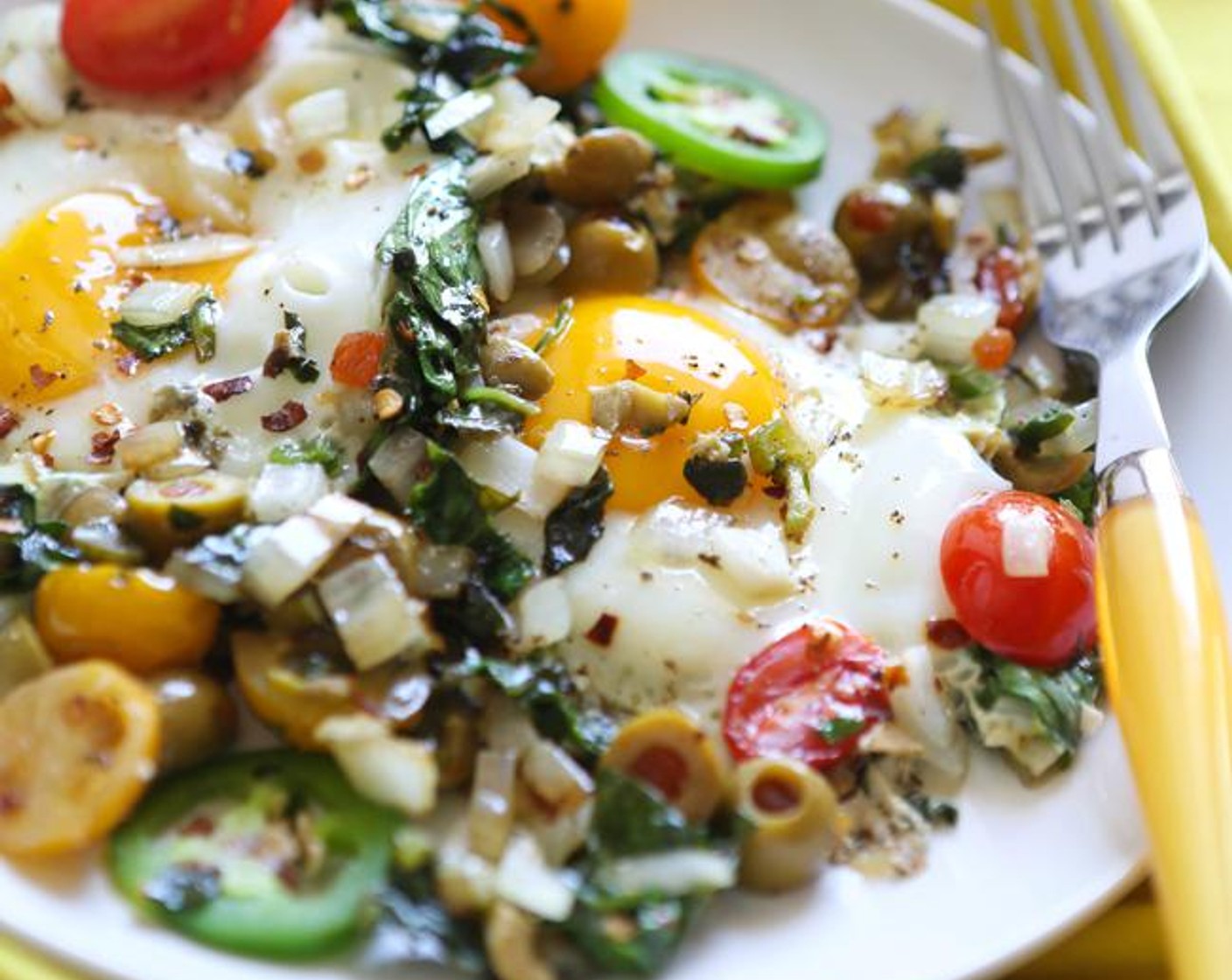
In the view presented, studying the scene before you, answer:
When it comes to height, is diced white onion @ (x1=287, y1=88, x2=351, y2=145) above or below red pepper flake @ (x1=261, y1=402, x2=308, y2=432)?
above

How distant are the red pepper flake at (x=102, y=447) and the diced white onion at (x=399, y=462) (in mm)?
566

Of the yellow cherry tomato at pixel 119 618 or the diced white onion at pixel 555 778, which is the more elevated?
the diced white onion at pixel 555 778

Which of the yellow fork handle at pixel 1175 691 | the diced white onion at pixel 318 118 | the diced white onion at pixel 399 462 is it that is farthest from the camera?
the diced white onion at pixel 318 118

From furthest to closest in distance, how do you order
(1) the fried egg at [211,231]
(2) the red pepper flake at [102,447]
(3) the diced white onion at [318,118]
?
1. (3) the diced white onion at [318,118]
2. (1) the fried egg at [211,231]
3. (2) the red pepper flake at [102,447]

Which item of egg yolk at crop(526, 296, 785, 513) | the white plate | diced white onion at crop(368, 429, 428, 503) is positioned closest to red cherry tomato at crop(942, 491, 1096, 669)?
the white plate

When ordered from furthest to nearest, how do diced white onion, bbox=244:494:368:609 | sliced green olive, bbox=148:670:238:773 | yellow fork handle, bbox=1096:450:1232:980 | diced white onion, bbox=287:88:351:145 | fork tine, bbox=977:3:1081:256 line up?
1. fork tine, bbox=977:3:1081:256
2. diced white onion, bbox=287:88:351:145
3. diced white onion, bbox=244:494:368:609
4. sliced green olive, bbox=148:670:238:773
5. yellow fork handle, bbox=1096:450:1232:980

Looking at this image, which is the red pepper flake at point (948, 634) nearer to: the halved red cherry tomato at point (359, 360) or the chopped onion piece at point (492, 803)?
the chopped onion piece at point (492, 803)

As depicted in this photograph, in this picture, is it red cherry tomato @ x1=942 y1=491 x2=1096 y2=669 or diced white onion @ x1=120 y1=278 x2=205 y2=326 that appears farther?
diced white onion @ x1=120 y1=278 x2=205 y2=326

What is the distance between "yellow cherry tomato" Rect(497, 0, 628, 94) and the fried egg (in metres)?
0.44

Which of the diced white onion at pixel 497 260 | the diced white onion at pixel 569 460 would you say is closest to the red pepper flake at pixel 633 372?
the diced white onion at pixel 569 460

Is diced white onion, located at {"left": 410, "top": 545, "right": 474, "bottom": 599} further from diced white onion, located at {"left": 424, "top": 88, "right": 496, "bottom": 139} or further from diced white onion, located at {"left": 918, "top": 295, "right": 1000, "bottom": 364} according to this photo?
diced white onion, located at {"left": 918, "top": 295, "right": 1000, "bottom": 364}

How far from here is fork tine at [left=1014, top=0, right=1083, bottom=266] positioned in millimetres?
4047

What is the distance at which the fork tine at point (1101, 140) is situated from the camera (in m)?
4.02

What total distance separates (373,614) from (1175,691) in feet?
4.71
